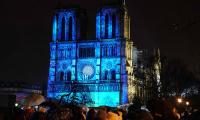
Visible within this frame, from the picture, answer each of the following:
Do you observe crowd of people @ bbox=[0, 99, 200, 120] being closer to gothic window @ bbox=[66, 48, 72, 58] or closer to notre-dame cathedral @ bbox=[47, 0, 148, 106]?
notre-dame cathedral @ bbox=[47, 0, 148, 106]

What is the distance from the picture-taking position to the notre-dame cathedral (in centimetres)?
8038

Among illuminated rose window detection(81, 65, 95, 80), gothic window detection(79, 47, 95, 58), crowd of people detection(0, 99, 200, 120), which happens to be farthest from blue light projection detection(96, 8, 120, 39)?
crowd of people detection(0, 99, 200, 120)

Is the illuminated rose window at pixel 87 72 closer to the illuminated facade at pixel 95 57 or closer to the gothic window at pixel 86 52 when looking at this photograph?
the illuminated facade at pixel 95 57

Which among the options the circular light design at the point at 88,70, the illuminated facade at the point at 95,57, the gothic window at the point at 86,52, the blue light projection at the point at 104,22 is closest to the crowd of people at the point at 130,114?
the illuminated facade at the point at 95,57

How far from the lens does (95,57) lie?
83.7 m

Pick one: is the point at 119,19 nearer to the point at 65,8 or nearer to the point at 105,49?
the point at 105,49

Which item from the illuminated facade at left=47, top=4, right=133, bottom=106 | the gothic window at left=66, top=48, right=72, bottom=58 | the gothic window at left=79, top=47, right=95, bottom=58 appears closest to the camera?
the illuminated facade at left=47, top=4, right=133, bottom=106

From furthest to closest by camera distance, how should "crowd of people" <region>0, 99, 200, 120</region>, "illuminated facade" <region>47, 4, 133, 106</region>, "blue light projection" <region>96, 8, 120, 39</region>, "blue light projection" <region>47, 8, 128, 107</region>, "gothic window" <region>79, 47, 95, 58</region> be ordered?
"gothic window" <region>79, 47, 95, 58</region>
"blue light projection" <region>96, 8, 120, 39</region>
"illuminated facade" <region>47, 4, 133, 106</region>
"blue light projection" <region>47, 8, 128, 107</region>
"crowd of people" <region>0, 99, 200, 120</region>

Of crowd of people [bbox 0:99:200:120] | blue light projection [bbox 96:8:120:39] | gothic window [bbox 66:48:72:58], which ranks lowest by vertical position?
crowd of people [bbox 0:99:200:120]

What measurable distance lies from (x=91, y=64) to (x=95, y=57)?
4.69ft

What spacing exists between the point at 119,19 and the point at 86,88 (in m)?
13.2

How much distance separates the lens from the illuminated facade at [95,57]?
8038 centimetres

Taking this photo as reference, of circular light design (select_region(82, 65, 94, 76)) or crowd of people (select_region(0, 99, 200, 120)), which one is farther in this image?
circular light design (select_region(82, 65, 94, 76))

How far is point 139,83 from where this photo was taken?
A: 86.0 metres
